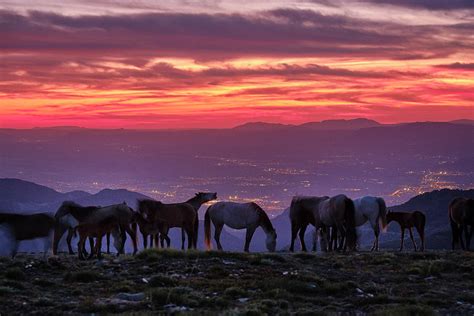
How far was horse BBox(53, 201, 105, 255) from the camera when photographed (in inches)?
1118

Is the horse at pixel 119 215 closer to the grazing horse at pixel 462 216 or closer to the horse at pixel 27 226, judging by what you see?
the horse at pixel 27 226

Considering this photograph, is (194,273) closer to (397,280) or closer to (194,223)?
(397,280)

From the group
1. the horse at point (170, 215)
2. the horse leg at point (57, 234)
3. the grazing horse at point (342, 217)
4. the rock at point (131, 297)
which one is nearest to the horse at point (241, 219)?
the horse at point (170, 215)

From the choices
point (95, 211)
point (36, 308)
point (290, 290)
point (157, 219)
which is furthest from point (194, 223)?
point (36, 308)

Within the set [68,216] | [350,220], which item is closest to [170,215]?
[68,216]

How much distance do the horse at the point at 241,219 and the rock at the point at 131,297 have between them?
15.7m

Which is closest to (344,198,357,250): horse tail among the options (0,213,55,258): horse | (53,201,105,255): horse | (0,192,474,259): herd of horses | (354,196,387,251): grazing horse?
(0,192,474,259): herd of horses

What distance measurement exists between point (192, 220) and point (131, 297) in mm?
15369

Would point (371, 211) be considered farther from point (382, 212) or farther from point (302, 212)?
point (302, 212)

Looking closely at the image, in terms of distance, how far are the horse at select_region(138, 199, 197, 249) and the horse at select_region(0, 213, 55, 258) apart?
5166 mm

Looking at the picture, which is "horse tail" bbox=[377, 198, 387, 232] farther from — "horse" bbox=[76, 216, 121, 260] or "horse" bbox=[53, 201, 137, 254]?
"horse" bbox=[76, 216, 121, 260]

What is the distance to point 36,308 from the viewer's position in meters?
17.8

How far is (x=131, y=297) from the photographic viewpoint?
743 inches

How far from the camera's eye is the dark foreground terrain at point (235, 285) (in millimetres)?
18172
